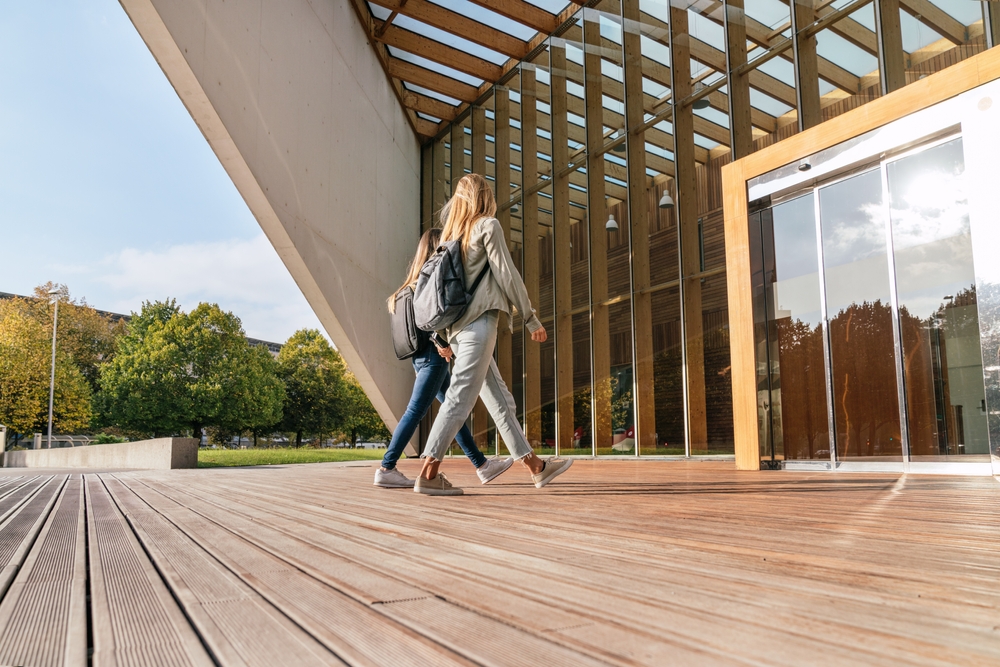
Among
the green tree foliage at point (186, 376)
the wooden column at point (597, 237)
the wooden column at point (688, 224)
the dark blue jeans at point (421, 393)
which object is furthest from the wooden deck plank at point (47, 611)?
the green tree foliage at point (186, 376)

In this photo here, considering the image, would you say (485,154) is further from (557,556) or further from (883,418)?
(557,556)

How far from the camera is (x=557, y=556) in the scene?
5.11 feet

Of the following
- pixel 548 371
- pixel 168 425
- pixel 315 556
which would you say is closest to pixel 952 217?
pixel 315 556

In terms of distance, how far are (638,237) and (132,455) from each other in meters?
10.5

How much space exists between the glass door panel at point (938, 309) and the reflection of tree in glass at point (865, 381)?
12 cm

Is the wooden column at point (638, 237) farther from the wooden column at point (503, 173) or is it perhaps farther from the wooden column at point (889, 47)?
the wooden column at point (889, 47)

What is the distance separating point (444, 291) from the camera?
3.56 m

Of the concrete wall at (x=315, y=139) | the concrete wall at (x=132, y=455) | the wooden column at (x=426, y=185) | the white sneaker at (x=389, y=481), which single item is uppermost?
the wooden column at (x=426, y=185)

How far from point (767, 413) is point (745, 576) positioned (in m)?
4.92

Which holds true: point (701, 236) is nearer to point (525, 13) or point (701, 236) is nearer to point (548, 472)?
point (525, 13)

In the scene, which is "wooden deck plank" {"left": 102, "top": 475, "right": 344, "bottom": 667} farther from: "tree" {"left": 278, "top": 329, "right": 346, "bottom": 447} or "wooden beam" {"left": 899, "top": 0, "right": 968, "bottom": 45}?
"tree" {"left": 278, "top": 329, "right": 346, "bottom": 447}

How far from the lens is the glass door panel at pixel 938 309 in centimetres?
495

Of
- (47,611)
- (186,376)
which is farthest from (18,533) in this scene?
(186,376)

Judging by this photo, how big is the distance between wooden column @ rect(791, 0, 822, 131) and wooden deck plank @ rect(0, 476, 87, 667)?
951 cm
